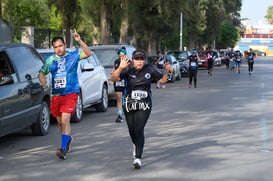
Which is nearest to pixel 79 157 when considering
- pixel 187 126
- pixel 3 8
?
pixel 187 126

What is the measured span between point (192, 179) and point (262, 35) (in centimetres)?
14533

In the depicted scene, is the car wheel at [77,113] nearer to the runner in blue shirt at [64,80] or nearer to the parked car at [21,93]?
the parked car at [21,93]

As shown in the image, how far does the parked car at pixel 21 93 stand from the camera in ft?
28.1

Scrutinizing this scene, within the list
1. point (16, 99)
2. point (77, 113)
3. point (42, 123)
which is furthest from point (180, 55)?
point (16, 99)

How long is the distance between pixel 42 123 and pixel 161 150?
105 inches

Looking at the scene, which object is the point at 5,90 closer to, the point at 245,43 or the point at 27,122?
the point at 27,122

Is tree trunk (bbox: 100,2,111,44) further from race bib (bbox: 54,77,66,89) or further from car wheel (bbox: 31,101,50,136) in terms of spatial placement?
race bib (bbox: 54,77,66,89)

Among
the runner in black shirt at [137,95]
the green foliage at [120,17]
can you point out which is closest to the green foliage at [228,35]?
the green foliage at [120,17]

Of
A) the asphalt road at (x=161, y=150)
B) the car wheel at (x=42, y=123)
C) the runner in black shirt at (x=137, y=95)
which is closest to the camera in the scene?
the asphalt road at (x=161, y=150)

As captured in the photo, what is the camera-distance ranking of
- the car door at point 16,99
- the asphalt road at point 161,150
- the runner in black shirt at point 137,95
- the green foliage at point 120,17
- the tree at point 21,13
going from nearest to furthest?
the asphalt road at point 161,150, the runner in black shirt at point 137,95, the car door at point 16,99, the tree at point 21,13, the green foliage at point 120,17

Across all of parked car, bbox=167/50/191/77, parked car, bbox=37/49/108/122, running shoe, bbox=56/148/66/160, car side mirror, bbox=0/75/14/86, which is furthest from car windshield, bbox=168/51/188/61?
running shoe, bbox=56/148/66/160

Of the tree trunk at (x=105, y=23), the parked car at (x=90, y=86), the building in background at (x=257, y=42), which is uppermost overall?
the tree trunk at (x=105, y=23)

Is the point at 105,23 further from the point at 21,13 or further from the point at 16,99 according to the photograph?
the point at 16,99

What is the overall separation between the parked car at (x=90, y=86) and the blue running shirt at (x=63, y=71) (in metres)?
3.90
